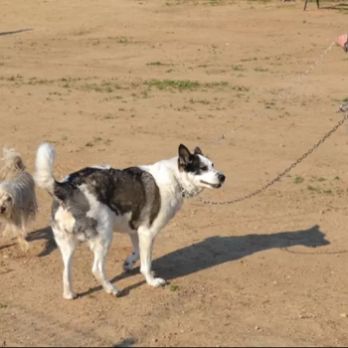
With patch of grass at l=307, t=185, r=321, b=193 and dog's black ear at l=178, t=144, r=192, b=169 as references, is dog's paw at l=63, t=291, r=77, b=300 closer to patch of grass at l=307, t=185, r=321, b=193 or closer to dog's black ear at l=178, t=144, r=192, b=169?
dog's black ear at l=178, t=144, r=192, b=169

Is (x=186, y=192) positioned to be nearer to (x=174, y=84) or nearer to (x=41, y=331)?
(x=41, y=331)

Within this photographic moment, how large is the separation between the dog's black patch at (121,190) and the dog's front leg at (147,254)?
0.11m

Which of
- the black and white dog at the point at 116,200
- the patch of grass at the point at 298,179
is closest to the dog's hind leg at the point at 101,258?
the black and white dog at the point at 116,200

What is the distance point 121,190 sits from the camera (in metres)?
8.02

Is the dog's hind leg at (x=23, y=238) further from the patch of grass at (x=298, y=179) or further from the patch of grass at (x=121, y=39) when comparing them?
the patch of grass at (x=121, y=39)

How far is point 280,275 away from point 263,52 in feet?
57.1

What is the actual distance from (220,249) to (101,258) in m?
2.08

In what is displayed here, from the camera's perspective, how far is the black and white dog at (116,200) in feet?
24.8

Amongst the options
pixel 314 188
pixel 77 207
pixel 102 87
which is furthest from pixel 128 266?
pixel 102 87

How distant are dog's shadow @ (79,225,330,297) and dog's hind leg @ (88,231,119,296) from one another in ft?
0.85

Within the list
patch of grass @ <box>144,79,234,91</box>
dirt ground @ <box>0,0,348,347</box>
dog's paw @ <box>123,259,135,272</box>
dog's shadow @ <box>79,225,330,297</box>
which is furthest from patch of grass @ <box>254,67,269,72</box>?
dog's paw @ <box>123,259,135,272</box>

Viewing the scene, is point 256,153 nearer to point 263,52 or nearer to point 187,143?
point 187,143

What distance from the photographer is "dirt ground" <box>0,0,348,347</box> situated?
7.52m

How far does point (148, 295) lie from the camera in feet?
26.6
